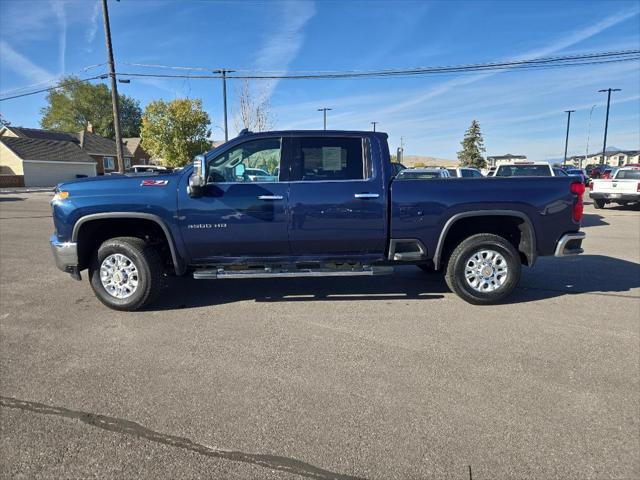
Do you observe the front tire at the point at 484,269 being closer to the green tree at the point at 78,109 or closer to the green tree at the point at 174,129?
the green tree at the point at 174,129

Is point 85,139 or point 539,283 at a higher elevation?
point 85,139

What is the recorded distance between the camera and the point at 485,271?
4762mm

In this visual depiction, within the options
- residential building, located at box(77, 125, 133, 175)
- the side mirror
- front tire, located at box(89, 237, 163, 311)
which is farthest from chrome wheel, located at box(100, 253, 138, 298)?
residential building, located at box(77, 125, 133, 175)

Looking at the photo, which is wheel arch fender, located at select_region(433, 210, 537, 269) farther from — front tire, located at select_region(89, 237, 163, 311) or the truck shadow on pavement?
front tire, located at select_region(89, 237, 163, 311)

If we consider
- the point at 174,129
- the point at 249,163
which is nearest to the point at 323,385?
the point at 249,163

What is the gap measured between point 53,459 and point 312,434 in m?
1.52

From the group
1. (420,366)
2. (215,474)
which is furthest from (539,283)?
(215,474)

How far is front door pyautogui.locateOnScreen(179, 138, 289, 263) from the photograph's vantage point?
14.6 feet

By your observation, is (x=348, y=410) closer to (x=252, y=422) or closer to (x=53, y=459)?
(x=252, y=422)

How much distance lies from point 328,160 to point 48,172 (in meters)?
51.0

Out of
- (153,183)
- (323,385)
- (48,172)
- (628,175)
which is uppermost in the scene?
(48,172)

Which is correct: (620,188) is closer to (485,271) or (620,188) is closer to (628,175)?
(628,175)

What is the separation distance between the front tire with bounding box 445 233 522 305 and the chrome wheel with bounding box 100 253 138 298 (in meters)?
3.76

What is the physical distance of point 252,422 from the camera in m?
2.63
